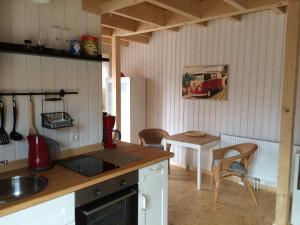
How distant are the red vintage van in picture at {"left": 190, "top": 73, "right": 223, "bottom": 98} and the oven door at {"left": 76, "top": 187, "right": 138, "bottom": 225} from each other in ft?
8.16

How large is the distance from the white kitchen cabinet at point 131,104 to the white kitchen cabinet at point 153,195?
98.4 inches

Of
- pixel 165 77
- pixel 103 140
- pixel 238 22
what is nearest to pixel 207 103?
pixel 165 77

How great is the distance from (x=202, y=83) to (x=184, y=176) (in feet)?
5.17

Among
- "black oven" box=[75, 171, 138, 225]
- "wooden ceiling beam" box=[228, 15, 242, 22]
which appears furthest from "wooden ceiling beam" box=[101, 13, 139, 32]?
"black oven" box=[75, 171, 138, 225]

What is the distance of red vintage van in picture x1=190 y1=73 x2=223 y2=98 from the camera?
3.85 m

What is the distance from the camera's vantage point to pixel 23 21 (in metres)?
1.80

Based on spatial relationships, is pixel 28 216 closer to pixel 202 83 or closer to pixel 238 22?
pixel 202 83

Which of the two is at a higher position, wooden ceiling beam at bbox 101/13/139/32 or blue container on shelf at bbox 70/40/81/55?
wooden ceiling beam at bbox 101/13/139/32

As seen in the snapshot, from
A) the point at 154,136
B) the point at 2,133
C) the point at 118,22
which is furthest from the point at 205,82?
the point at 2,133

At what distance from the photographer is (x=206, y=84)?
13.0 feet

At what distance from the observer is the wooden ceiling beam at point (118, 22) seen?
11.5ft

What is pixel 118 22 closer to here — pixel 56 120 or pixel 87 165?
pixel 56 120

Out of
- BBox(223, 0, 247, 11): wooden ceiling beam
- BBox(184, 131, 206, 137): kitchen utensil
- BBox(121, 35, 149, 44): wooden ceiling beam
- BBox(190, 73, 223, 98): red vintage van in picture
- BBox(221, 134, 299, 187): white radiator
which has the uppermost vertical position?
BBox(121, 35, 149, 44): wooden ceiling beam

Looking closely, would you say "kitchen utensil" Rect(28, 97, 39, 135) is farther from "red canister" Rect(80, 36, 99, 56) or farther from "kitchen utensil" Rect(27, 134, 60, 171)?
"red canister" Rect(80, 36, 99, 56)
